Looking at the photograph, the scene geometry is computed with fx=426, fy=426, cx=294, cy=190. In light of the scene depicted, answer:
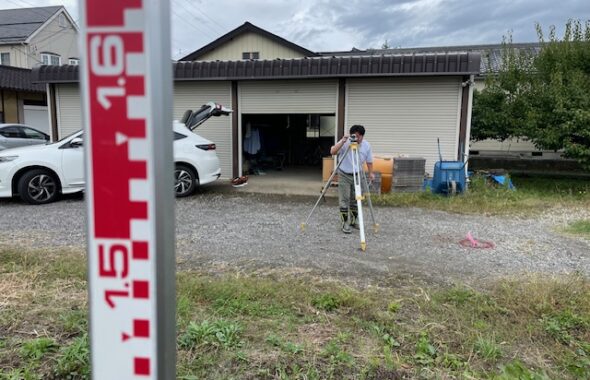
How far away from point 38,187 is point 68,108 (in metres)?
5.49

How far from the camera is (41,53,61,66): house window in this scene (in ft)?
88.8

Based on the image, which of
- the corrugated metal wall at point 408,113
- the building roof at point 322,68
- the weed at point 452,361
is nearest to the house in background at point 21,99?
the building roof at point 322,68

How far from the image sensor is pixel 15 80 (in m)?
20.0

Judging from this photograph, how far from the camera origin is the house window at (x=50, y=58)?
27.1m

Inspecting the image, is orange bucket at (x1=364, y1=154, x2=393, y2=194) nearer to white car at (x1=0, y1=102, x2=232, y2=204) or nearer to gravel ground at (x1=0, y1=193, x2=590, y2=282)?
gravel ground at (x1=0, y1=193, x2=590, y2=282)

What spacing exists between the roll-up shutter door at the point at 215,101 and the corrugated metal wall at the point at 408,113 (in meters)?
3.53

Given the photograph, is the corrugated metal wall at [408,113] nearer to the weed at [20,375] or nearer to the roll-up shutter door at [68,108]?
the roll-up shutter door at [68,108]

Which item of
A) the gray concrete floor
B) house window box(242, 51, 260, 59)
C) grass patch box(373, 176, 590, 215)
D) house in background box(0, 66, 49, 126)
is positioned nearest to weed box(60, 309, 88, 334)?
grass patch box(373, 176, 590, 215)

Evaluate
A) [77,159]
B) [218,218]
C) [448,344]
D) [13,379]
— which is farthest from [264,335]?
[77,159]

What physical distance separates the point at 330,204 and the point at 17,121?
19.4 metres

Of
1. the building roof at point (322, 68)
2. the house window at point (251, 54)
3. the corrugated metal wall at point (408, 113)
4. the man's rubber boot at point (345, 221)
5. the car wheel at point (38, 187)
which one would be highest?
the house window at point (251, 54)

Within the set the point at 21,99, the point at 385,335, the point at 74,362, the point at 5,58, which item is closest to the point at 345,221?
the point at 385,335

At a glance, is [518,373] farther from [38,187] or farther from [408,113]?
[408,113]

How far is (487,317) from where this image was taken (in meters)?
3.67
